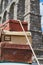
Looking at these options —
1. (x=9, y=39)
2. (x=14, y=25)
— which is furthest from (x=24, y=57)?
(x=14, y=25)

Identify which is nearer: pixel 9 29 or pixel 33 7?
pixel 9 29

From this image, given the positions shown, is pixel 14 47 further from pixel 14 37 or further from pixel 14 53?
pixel 14 37

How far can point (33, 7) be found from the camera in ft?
65.5

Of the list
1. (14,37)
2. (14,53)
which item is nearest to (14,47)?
(14,53)

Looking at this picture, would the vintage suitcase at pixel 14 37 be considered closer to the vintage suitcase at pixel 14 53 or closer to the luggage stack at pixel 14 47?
the luggage stack at pixel 14 47

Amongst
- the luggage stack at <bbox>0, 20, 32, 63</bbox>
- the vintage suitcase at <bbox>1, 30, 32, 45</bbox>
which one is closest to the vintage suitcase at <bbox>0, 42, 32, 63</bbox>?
the luggage stack at <bbox>0, 20, 32, 63</bbox>

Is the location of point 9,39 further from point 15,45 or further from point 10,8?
point 10,8

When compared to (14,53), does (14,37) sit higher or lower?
higher

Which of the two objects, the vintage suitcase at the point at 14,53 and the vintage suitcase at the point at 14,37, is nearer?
the vintage suitcase at the point at 14,53

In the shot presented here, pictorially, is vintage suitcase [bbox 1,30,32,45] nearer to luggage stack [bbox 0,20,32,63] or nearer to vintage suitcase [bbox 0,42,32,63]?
luggage stack [bbox 0,20,32,63]

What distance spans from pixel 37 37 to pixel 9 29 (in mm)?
16465

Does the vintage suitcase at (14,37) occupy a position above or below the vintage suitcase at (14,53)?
above

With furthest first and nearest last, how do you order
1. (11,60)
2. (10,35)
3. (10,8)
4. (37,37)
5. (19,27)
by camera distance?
(10,8) → (37,37) → (19,27) → (10,35) → (11,60)

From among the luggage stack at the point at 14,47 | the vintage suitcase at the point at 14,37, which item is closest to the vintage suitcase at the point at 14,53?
the luggage stack at the point at 14,47
